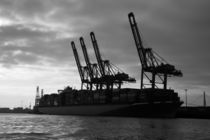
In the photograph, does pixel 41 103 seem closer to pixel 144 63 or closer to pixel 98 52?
pixel 98 52

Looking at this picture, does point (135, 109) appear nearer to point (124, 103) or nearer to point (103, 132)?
point (124, 103)

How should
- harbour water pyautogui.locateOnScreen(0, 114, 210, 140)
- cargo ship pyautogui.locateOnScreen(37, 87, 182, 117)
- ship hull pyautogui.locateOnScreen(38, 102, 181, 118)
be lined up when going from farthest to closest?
ship hull pyautogui.locateOnScreen(38, 102, 181, 118)
cargo ship pyautogui.locateOnScreen(37, 87, 182, 117)
harbour water pyautogui.locateOnScreen(0, 114, 210, 140)

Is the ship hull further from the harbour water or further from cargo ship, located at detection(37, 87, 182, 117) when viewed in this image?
the harbour water

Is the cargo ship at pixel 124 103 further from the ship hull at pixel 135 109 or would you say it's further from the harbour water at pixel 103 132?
the harbour water at pixel 103 132

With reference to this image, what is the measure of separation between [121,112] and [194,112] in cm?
3030

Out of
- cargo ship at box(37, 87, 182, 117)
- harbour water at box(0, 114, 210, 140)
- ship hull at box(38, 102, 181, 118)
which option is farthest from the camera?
ship hull at box(38, 102, 181, 118)

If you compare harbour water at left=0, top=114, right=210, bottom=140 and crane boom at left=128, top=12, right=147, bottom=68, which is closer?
harbour water at left=0, top=114, right=210, bottom=140

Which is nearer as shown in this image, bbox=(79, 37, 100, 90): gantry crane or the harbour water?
the harbour water

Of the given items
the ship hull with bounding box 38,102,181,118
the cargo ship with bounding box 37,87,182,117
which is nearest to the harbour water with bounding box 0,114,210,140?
the cargo ship with bounding box 37,87,182,117

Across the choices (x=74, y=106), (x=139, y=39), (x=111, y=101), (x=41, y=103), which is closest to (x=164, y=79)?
(x=139, y=39)

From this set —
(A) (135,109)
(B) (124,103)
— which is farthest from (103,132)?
(B) (124,103)

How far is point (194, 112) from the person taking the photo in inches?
5039

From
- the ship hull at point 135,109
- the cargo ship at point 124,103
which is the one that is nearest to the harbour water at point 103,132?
the cargo ship at point 124,103

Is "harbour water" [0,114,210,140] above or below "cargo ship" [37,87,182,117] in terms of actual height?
below
